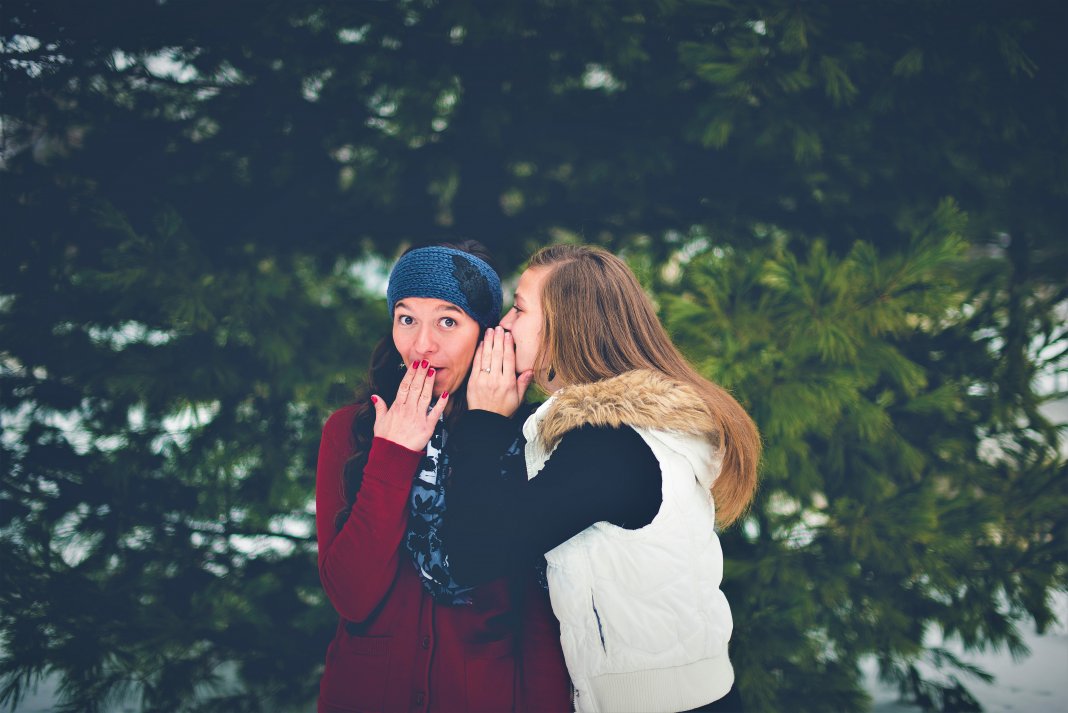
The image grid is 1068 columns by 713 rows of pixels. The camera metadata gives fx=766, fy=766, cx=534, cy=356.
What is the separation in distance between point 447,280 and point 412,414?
0.40 meters

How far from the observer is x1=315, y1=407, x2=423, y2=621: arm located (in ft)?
6.02

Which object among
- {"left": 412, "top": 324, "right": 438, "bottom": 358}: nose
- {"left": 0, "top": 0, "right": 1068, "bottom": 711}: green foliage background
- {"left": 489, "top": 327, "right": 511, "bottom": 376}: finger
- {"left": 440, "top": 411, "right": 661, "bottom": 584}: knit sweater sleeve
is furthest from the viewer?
{"left": 0, "top": 0, "right": 1068, "bottom": 711}: green foliage background

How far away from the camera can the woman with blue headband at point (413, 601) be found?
1856 millimetres

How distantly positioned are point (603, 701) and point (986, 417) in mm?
2369

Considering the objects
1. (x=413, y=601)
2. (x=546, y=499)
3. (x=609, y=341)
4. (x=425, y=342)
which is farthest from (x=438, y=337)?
(x=413, y=601)

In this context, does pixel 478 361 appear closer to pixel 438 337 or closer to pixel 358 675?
pixel 438 337

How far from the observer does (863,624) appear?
322cm

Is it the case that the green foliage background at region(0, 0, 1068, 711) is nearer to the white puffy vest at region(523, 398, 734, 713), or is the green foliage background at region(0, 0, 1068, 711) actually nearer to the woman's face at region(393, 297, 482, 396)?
the woman's face at region(393, 297, 482, 396)

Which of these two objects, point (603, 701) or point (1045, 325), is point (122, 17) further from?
point (1045, 325)

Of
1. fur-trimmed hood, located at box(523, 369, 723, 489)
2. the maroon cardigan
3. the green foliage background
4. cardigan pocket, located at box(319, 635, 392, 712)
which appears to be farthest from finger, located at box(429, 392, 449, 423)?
the green foliage background

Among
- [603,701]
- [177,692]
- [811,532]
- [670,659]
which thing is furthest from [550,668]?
[177,692]

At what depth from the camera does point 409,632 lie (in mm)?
1919

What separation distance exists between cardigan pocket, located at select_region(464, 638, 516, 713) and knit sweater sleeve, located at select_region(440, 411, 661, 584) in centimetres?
22

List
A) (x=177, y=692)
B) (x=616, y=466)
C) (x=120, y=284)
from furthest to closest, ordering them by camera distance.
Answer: (x=177, y=692)
(x=120, y=284)
(x=616, y=466)
